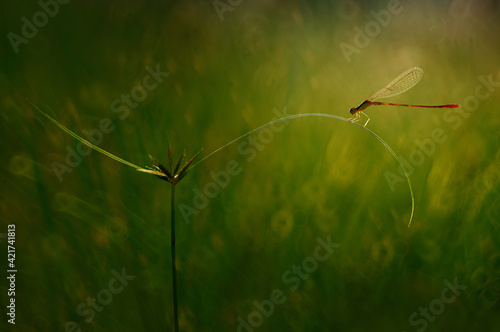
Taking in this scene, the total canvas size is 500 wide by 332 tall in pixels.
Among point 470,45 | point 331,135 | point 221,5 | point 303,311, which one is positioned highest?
point 221,5

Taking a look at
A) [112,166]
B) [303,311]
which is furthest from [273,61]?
[303,311]

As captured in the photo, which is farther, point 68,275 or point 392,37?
point 392,37

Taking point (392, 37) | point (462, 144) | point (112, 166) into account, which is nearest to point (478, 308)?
point (462, 144)

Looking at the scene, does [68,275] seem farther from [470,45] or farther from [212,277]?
[470,45]

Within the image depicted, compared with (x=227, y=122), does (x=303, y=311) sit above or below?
below

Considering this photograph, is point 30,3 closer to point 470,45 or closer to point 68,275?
point 68,275

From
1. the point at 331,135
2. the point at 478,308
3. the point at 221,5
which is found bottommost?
the point at 478,308
